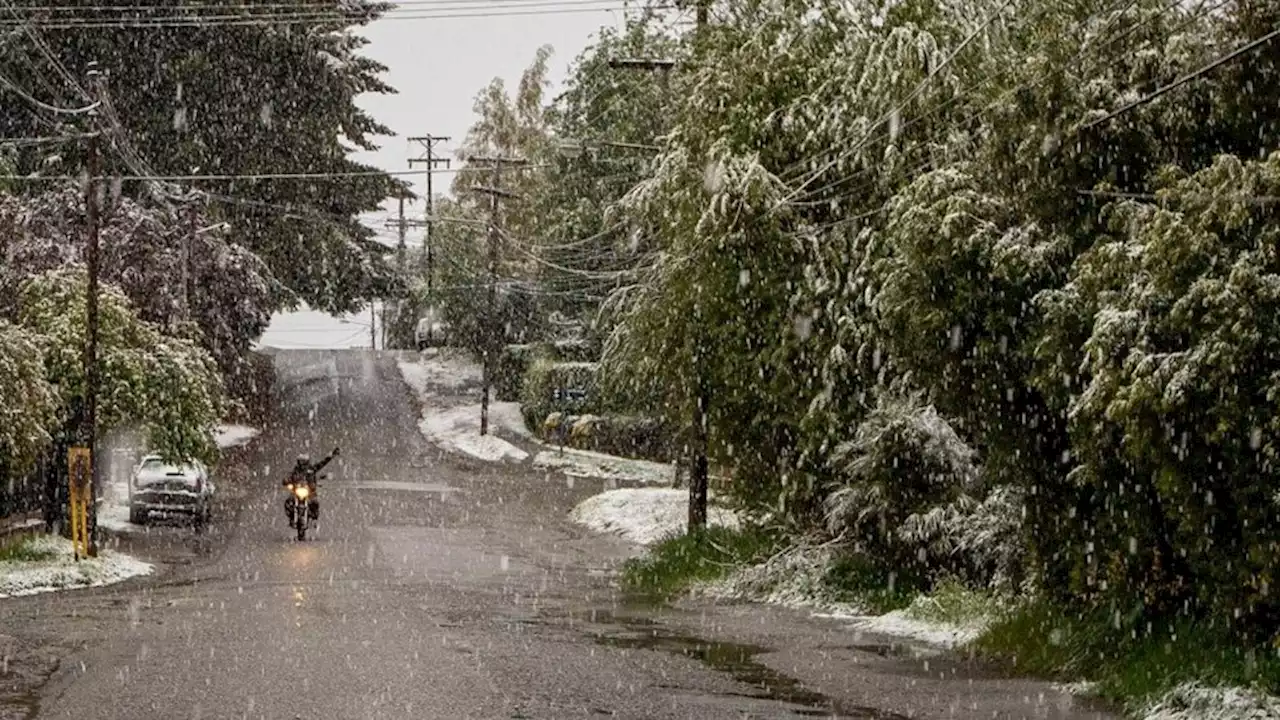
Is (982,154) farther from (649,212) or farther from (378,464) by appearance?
(378,464)

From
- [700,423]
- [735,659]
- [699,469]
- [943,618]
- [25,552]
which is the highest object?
[700,423]

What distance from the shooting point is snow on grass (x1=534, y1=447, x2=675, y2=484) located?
178ft

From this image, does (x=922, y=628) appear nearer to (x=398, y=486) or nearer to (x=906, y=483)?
(x=906, y=483)

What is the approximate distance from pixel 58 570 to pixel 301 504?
29.8 ft

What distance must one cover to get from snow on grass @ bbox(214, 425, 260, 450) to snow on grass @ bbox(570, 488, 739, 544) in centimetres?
1747

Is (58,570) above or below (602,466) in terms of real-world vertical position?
above

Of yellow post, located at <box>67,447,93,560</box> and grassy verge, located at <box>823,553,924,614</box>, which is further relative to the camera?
yellow post, located at <box>67,447,93,560</box>

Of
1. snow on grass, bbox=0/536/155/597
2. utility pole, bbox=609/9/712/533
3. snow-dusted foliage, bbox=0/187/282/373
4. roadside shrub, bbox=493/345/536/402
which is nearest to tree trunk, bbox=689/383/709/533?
utility pole, bbox=609/9/712/533

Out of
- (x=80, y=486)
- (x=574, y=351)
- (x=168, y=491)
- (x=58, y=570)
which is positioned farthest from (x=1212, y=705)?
(x=574, y=351)

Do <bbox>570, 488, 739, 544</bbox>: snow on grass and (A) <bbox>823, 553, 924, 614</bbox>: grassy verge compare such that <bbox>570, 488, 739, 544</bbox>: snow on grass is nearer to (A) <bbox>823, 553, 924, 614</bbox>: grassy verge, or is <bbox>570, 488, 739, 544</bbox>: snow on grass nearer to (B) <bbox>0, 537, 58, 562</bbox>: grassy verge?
(B) <bbox>0, 537, 58, 562</bbox>: grassy verge

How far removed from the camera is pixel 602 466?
186 feet

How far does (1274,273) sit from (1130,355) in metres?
1.17

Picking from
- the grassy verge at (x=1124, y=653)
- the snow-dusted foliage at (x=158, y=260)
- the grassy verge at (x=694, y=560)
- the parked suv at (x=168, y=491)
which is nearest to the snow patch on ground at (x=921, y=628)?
the grassy verge at (x=1124, y=653)

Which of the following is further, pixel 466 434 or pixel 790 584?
pixel 466 434
